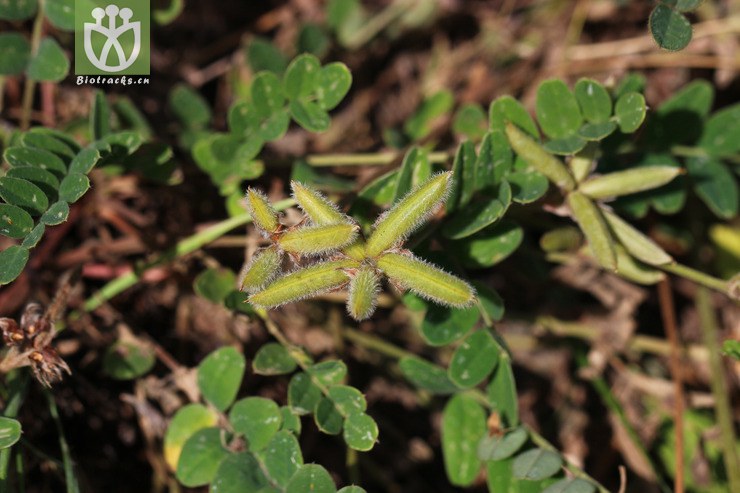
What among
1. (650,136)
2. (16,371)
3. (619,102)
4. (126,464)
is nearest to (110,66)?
(16,371)

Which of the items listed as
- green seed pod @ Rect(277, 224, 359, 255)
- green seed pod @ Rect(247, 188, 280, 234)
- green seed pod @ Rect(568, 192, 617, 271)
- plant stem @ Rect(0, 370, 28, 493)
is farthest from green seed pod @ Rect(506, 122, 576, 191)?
plant stem @ Rect(0, 370, 28, 493)

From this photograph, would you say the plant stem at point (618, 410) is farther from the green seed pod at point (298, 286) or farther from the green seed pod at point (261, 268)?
the green seed pod at point (261, 268)

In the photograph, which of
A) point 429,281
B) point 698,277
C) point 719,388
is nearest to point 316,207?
point 429,281

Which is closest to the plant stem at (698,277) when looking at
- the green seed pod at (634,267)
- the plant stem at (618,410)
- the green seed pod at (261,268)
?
the green seed pod at (634,267)

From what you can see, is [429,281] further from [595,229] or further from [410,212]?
[595,229]

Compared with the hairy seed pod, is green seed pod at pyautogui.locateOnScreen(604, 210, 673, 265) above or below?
below

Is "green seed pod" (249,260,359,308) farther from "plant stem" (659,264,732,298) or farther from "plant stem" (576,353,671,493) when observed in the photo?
"plant stem" (576,353,671,493)

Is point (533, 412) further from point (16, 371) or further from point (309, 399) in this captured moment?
point (16, 371)
